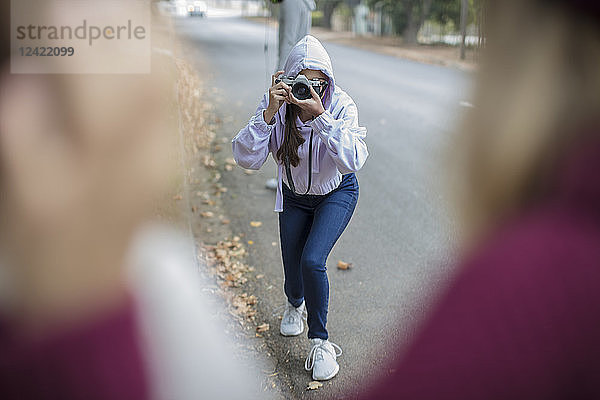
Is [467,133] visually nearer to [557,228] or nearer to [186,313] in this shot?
[557,228]

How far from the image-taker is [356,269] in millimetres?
3830

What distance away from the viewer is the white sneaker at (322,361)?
2576 mm

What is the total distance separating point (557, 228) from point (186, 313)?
0.41 meters

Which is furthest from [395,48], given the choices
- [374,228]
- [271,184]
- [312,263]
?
[312,263]

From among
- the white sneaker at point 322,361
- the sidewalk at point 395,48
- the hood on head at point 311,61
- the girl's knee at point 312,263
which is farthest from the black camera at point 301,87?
the sidewalk at point 395,48

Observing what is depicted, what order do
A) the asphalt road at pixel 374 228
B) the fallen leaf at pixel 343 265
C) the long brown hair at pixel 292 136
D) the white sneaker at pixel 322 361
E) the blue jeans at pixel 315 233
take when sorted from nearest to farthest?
the asphalt road at pixel 374 228, the long brown hair at pixel 292 136, the blue jeans at pixel 315 233, the white sneaker at pixel 322 361, the fallen leaf at pixel 343 265

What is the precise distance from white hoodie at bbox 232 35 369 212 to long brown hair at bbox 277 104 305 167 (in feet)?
0.07

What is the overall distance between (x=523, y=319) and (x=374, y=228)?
13.0ft

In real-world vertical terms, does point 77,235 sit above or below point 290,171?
above

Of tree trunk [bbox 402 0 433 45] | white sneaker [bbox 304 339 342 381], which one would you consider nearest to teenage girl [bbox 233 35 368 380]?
white sneaker [bbox 304 339 342 381]

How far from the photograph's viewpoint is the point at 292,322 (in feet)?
9.80

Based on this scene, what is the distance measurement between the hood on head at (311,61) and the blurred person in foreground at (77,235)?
1.61 m

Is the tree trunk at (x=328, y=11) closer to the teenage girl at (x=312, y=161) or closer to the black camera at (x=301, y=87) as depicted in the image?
the teenage girl at (x=312, y=161)

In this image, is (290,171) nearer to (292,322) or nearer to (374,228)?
(292,322)
